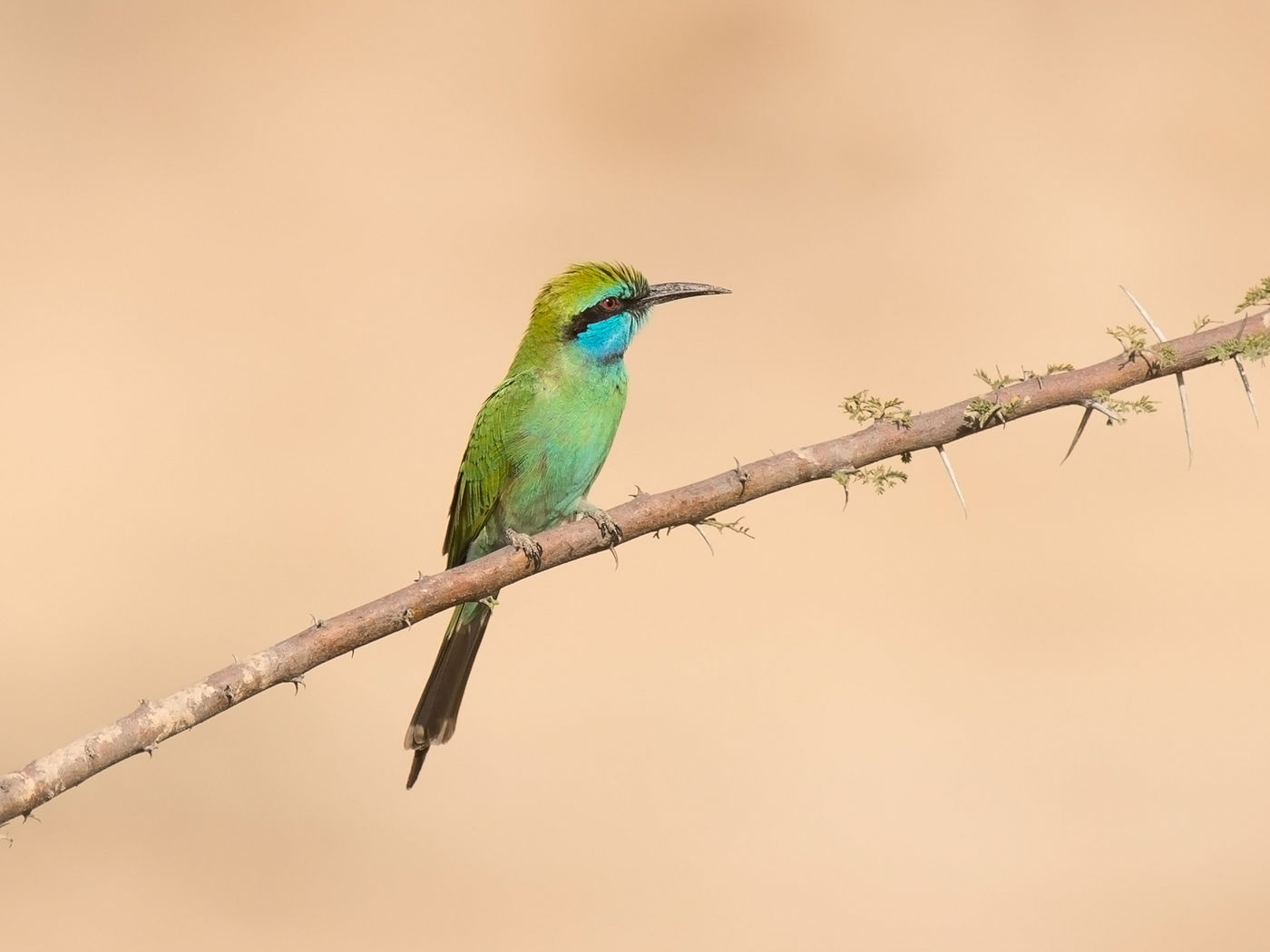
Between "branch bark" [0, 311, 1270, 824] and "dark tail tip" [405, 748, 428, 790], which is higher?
"branch bark" [0, 311, 1270, 824]

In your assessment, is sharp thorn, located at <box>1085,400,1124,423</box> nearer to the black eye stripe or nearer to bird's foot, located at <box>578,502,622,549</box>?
bird's foot, located at <box>578,502,622,549</box>

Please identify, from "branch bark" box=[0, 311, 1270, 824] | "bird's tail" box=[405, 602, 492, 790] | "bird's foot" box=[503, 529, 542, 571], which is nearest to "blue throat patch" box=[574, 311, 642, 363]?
"bird's tail" box=[405, 602, 492, 790]

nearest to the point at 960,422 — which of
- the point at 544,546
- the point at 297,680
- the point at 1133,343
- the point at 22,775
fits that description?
the point at 1133,343

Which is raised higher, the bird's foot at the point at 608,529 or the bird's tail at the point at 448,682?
the bird's foot at the point at 608,529

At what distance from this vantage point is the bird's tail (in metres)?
3.46

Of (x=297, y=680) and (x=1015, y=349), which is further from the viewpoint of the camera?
(x=1015, y=349)

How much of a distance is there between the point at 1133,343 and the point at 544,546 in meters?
1.09

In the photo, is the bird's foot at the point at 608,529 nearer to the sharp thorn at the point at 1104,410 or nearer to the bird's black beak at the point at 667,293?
the sharp thorn at the point at 1104,410

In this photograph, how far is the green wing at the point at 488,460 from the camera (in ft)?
12.3

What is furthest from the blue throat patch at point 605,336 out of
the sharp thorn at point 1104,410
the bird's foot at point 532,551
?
the sharp thorn at point 1104,410

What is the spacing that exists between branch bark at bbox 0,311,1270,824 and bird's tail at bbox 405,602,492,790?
1016mm

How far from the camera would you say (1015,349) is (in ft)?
29.3

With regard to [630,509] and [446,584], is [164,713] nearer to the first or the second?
[446,584]

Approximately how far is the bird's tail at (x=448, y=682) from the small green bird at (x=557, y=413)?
66mm
